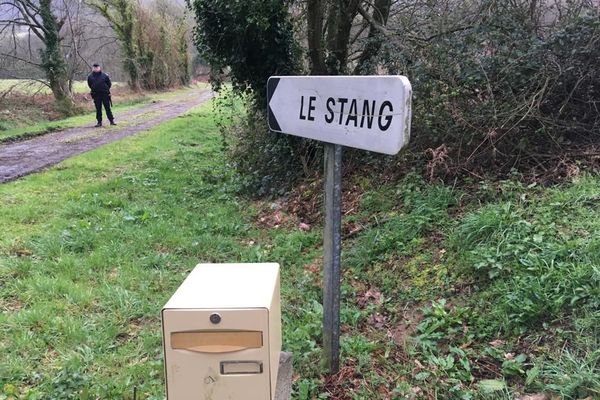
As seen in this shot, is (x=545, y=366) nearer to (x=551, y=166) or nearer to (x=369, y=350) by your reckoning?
(x=369, y=350)

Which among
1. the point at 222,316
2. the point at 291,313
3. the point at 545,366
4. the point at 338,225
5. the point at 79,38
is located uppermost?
the point at 79,38

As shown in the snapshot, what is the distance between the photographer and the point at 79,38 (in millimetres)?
23453

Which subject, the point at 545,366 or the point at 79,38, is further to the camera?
the point at 79,38

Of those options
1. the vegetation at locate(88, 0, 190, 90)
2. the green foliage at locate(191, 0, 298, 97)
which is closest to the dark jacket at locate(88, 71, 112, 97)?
the green foliage at locate(191, 0, 298, 97)

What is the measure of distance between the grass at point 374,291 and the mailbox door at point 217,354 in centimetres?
86

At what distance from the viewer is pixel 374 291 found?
3863 millimetres

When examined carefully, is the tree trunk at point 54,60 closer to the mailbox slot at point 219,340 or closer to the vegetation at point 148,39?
the vegetation at point 148,39

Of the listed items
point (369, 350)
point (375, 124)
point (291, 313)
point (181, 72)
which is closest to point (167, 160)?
point (291, 313)

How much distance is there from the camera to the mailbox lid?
191 centimetres

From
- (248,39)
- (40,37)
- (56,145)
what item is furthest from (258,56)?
(40,37)

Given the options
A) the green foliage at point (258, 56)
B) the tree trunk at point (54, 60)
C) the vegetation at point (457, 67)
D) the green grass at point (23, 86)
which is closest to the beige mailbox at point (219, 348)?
the vegetation at point (457, 67)

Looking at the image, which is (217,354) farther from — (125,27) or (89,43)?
(125,27)

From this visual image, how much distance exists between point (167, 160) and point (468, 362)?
8.23 meters

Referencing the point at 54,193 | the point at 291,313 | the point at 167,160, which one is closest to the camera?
the point at 291,313
